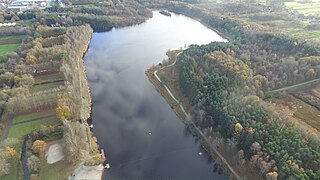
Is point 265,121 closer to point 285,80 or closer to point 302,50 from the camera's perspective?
point 285,80

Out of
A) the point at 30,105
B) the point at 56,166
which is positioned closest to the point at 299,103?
the point at 56,166

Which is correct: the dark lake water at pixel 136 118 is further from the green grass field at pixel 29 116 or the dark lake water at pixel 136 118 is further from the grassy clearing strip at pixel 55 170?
the green grass field at pixel 29 116

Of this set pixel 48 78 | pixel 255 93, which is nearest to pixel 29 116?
pixel 48 78

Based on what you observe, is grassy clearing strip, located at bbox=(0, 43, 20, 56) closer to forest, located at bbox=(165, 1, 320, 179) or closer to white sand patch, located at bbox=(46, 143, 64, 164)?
white sand patch, located at bbox=(46, 143, 64, 164)

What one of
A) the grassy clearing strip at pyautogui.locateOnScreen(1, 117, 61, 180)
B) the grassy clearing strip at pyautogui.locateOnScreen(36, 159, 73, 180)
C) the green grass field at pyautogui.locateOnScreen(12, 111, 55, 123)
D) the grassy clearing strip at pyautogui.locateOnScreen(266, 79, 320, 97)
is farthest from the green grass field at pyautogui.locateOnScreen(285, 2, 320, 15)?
the grassy clearing strip at pyautogui.locateOnScreen(36, 159, 73, 180)

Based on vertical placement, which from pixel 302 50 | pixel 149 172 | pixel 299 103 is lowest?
pixel 149 172

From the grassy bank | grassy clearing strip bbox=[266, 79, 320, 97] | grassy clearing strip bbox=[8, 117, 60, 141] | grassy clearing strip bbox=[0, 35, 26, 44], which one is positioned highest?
grassy clearing strip bbox=[266, 79, 320, 97]
